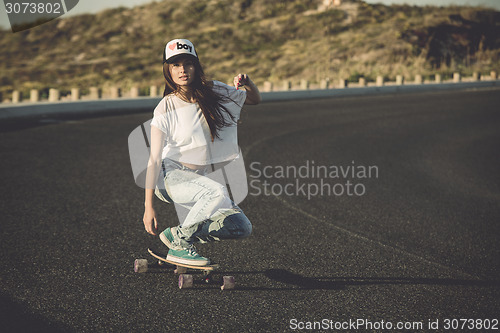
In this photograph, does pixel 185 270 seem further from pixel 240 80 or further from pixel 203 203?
pixel 240 80

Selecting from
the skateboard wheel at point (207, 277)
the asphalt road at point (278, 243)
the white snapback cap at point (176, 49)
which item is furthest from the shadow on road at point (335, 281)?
the white snapback cap at point (176, 49)

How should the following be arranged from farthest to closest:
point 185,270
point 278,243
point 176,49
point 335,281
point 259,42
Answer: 1. point 259,42
2. point 278,243
3. point 185,270
4. point 335,281
5. point 176,49

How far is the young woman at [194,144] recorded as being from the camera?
3.76 m

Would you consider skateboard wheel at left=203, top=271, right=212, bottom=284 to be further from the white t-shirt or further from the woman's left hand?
the woman's left hand

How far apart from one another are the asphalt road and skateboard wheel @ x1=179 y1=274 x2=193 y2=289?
49mm

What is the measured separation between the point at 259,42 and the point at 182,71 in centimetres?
5990

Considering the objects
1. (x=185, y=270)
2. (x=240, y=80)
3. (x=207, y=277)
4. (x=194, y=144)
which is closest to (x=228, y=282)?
(x=207, y=277)

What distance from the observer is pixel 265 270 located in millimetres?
4352

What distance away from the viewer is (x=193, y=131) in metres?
3.78

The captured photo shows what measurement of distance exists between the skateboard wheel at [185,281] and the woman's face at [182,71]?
134cm

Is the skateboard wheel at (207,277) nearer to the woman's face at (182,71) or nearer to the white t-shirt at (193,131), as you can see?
the white t-shirt at (193,131)

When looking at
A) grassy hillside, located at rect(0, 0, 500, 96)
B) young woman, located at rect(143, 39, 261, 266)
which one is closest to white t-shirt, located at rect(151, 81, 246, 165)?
young woman, located at rect(143, 39, 261, 266)

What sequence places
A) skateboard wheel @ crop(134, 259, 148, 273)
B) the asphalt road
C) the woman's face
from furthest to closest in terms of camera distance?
skateboard wheel @ crop(134, 259, 148, 273), the woman's face, the asphalt road

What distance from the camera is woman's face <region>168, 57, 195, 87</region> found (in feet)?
12.3
